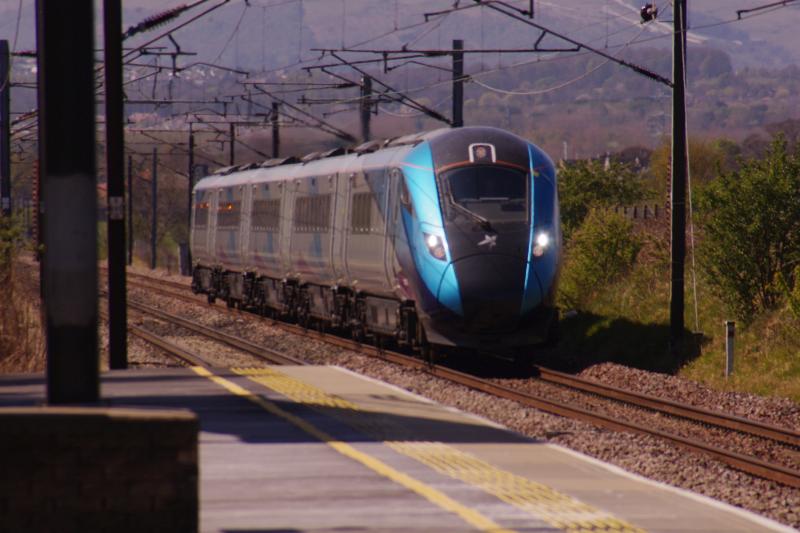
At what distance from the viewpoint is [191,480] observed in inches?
319

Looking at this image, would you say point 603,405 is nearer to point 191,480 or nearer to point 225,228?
point 191,480

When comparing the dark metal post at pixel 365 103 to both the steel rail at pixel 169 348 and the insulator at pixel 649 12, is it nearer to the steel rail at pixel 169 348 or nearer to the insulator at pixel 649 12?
the steel rail at pixel 169 348

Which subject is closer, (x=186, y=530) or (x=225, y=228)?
(x=186, y=530)

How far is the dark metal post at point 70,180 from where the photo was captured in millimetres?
8297

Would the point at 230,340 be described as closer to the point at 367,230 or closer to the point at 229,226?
the point at 367,230

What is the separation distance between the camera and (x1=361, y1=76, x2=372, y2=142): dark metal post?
37.2 metres

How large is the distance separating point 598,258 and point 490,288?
10.9 m

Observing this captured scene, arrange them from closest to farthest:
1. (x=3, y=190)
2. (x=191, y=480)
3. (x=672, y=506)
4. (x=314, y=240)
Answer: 1. (x=191, y=480)
2. (x=672, y=506)
3. (x=314, y=240)
4. (x=3, y=190)

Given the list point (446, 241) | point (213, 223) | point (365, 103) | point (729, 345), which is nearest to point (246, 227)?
point (213, 223)

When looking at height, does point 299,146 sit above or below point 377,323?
above

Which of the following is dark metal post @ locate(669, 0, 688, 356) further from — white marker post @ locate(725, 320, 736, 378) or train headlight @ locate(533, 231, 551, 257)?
train headlight @ locate(533, 231, 551, 257)

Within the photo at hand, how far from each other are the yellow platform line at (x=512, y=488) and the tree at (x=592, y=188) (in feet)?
97.6

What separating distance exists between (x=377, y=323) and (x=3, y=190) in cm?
1660

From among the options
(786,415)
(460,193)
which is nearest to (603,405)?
(786,415)
